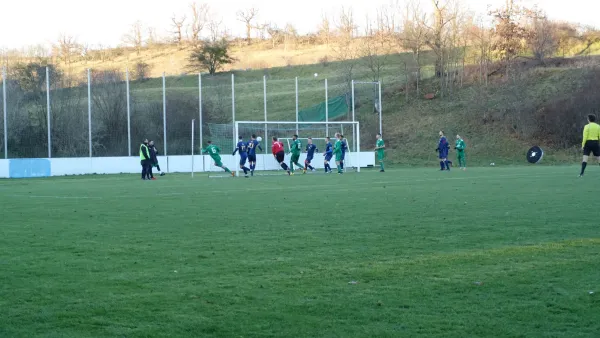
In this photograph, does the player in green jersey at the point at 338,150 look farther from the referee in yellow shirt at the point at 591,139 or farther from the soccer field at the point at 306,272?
the soccer field at the point at 306,272

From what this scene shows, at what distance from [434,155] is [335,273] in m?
41.8

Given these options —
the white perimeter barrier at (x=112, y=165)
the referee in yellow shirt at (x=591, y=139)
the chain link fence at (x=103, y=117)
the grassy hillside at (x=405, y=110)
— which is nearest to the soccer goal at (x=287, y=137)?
the white perimeter barrier at (x=112, y=165)

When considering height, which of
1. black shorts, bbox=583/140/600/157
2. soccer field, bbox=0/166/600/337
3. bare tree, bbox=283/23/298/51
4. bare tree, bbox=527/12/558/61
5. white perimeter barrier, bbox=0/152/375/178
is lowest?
soccer field, bbox=0/166/600/337

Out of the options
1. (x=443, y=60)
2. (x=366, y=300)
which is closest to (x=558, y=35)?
(x=443, y=60)

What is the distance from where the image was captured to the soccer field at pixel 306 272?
5.33 m

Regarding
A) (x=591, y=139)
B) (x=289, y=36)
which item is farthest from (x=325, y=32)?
(x=591, y=139)

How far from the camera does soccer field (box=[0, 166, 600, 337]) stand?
5.33m

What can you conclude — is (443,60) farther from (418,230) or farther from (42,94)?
(418,230)

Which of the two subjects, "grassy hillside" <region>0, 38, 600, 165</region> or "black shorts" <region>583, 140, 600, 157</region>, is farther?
"grassy hillside" <region>0, 38, 600, 165</region>

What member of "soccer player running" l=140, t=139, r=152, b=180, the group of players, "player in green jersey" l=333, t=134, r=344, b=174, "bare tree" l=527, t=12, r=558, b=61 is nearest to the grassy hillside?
"bare tree" l=527, t=12, r=558, b=61

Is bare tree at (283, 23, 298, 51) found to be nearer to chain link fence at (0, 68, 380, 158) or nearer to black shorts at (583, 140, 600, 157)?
chain link fence at (0, 68, 380, 158)

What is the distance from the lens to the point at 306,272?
285 inches

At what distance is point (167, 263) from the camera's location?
785cm

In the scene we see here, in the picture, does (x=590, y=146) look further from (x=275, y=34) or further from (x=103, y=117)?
(x=275, y=34)
